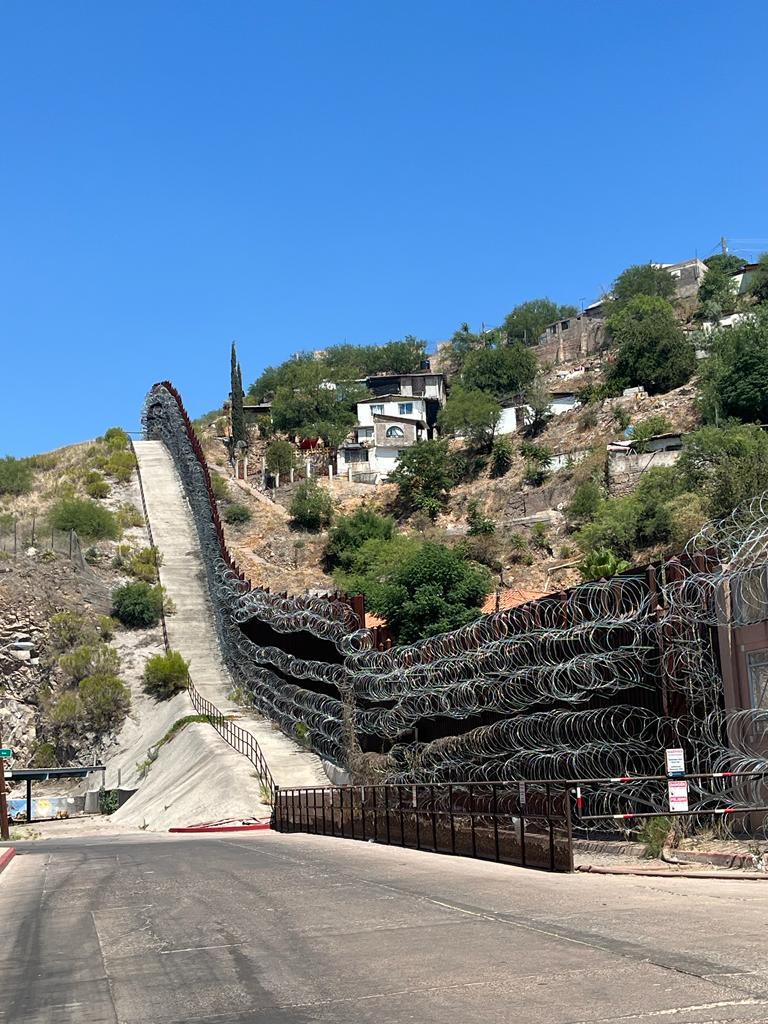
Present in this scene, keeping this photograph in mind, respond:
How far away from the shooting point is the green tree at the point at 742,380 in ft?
264

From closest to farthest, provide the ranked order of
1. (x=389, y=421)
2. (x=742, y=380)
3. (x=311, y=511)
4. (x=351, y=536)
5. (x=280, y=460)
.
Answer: (x=742, y=380) < (x=351, y=536) < (x=311, y=511) < (x=280, y=460) < (x=389, y=421)

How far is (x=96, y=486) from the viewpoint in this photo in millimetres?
92625

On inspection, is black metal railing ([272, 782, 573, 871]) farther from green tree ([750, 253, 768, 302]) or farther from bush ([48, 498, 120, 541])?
green tree ([750, 253, 768, 302])

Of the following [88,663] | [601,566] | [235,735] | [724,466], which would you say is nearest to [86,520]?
[88,663]

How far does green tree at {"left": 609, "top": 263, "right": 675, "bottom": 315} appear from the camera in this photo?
133750mm

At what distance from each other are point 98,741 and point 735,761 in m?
47.6

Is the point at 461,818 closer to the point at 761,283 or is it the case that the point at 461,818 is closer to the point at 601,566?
the point at 601,566

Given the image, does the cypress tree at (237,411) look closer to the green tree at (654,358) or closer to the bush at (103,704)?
the green tree at (654,358)

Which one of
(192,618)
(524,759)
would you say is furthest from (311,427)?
(524,759)

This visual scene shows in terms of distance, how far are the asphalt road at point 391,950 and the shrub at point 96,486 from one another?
7363 centimetres

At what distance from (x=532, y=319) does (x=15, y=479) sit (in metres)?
73.8

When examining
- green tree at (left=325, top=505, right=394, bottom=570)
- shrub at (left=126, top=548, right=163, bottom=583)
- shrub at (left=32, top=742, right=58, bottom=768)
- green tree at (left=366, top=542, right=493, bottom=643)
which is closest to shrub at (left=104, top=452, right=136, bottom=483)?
shrub at (left=126, top=548, right=163, bottom=583)

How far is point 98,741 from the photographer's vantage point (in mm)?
62000

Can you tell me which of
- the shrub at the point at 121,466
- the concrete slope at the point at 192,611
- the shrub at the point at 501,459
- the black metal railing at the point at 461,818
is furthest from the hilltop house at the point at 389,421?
the black metal railing at the point at 461,818
